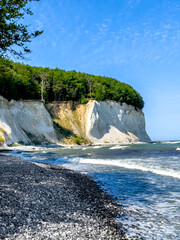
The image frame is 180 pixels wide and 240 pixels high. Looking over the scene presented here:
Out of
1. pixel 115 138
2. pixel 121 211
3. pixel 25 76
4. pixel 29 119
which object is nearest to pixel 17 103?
pixel 29 119

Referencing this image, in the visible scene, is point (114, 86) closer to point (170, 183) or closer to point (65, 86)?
point (65, 86)

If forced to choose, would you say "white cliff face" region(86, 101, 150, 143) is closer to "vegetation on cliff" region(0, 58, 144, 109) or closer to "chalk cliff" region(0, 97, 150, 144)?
"chalk cliff" region(0, 97, 150, 144)

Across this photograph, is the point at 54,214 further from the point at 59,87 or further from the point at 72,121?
the point at 59,87

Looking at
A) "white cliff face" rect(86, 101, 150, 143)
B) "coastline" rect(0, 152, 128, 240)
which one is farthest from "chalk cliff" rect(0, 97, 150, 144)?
"coastline" rect(0, 152, 128, 240)

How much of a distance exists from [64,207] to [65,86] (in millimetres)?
73746

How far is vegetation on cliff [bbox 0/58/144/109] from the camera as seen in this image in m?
64.4

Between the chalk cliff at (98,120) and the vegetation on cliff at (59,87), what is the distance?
11.1 ft

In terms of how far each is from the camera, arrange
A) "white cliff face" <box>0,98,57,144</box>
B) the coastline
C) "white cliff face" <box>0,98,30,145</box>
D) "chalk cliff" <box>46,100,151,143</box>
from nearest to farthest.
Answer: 1. the coastline
2. "white cliff face" <box>0,98,30,145</box>
3. "white cliff face" <box>0,98,57,144</box>
4. "chalk cliff" <box>46,100,151,143</box>

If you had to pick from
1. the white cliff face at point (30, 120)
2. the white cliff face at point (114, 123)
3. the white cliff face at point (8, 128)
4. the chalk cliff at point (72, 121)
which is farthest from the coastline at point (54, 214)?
the white cliff face at point (114, 123)

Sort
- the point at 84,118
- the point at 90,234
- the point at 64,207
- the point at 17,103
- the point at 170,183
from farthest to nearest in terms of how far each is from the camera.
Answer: the point at 84,118, the point at 17,103, the point at 170,183, the point at 64,207, the point at 90,234

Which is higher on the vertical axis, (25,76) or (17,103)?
(25,76)

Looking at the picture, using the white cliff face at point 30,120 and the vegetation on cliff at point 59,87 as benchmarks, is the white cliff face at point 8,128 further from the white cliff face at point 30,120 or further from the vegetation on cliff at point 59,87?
the vegetation on cliff at point 59,87

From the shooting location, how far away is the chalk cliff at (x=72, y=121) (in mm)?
51312

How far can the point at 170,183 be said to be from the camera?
11.3 metres
